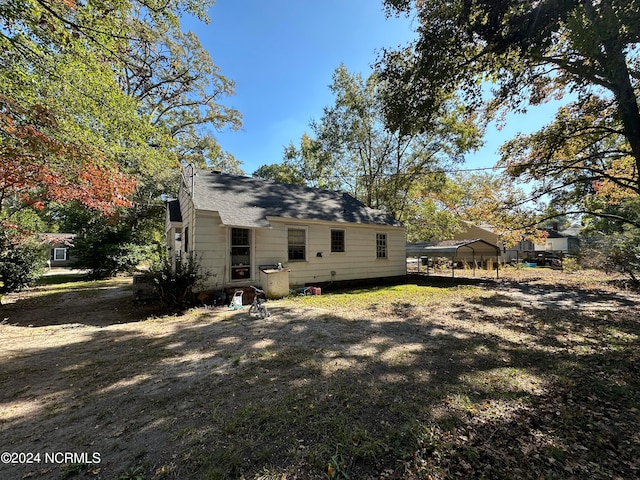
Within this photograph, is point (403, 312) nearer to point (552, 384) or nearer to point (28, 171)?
point (552, 384)

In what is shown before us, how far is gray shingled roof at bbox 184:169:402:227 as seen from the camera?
8.32m

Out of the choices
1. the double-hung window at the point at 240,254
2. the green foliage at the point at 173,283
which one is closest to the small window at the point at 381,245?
the double-hung window at the point at 240,254

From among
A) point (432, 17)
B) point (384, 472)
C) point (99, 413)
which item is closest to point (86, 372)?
point (99, 413)

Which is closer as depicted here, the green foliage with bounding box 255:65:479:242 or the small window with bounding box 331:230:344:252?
the small window with bounding box 331:230:344:252

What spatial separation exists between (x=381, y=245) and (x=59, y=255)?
34734 millimetres

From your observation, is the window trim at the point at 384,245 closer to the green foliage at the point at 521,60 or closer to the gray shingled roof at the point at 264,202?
the gray shingled roof at the point at 264,202

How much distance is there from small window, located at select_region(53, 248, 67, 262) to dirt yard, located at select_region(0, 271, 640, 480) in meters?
30.3

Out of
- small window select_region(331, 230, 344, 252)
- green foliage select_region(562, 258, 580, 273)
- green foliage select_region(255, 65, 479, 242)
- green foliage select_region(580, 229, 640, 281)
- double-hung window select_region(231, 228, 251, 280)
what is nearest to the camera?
double-hung window select_region(231, 228, 251, 280)

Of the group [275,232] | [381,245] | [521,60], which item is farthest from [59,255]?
[521,60]

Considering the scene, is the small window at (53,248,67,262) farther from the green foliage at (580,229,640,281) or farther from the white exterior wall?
the green foliage at (580,229,640,281)

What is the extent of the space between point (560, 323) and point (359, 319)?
435cm

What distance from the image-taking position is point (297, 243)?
984 cm

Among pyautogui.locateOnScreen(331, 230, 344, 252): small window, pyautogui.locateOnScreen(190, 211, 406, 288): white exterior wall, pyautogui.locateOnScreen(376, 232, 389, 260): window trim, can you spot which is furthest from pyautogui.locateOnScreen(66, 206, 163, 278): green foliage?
pyautogui.locateOnScreen(376, 232, 389, 260): window trim

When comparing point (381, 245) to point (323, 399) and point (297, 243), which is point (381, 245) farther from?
point (323, 399)
